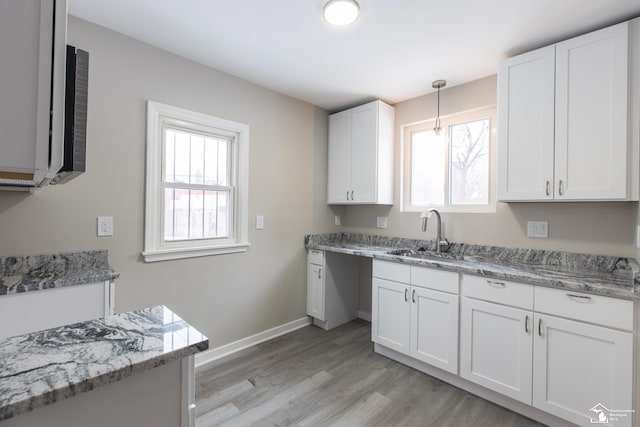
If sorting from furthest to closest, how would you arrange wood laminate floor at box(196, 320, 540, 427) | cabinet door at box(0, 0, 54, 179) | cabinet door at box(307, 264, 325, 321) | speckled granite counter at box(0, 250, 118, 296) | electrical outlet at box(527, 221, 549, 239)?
cabinet door at box(307, 264, 325, 321)
electrical outlet at box(527, 221, 549, 239)
wood laminate floor at box(196, 320, 540, 427)
speckled granite counter at box(0, 250, 118, 296)
cabinet door at box(0, 0, 54, 179)

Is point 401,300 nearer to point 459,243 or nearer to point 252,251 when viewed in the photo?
point 459,243

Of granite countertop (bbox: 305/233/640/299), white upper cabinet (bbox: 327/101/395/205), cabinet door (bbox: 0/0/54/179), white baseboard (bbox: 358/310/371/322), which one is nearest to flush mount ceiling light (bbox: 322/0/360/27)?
white upper cabinet (bbox: 327/101/395/205)

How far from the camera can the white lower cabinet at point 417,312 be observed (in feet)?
7.12

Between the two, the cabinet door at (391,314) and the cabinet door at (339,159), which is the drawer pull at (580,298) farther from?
the cabinet door at (339,159)

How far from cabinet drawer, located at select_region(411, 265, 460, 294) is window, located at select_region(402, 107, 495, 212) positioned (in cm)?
86

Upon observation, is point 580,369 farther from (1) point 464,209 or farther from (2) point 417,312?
(1) point 464,209

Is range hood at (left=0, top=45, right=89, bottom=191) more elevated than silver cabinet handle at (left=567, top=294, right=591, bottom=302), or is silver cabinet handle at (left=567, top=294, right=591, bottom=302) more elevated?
range hood at (left=0, top=45, right=89, bottom=191)

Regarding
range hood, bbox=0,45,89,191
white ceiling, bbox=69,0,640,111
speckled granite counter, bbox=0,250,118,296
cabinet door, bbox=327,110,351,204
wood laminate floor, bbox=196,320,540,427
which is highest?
white ceiling, bbox=69,0,640,111

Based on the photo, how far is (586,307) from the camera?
64.2 inches

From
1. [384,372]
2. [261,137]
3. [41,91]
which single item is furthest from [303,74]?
[384,372]

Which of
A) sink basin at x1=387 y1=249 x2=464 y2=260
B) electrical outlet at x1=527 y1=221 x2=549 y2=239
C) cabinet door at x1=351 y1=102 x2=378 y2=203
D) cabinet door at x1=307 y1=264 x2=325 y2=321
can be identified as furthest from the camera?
cabinet door at x1=307 y1=264 x2=325 y2=321

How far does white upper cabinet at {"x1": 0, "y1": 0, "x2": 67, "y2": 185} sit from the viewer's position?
54 centimetres

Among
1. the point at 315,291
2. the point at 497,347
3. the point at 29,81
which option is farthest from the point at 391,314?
the point at 29,81

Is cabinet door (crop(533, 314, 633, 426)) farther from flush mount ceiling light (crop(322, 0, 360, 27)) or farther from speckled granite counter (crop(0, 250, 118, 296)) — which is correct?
speckled granite counter (crop(0, 250, 118, 296))
